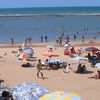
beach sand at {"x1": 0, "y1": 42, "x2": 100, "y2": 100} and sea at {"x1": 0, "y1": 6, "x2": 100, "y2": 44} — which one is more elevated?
sea at {"x1": 0, "y1": 6, "x2": 100, "y2": 44}

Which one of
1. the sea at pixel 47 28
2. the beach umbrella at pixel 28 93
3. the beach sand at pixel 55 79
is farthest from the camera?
the sea at pixel 47 28

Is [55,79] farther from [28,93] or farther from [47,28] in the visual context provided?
[47,28]

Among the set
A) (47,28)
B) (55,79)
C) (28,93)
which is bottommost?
(28,93)

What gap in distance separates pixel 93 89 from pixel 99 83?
4.55 ft

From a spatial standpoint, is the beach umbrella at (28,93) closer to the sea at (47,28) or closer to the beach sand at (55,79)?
the beach sand at (55,79)

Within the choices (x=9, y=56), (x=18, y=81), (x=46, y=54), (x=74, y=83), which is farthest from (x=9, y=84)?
(x=9, y=56)

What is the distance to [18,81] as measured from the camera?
19.8 metres

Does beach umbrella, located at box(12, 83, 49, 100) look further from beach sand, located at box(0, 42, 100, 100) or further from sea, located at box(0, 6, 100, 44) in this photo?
sea, located at box(0, 6, 100, 44)

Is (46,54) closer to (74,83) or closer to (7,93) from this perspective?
(74,83)

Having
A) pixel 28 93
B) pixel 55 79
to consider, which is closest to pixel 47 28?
pixel 55 79

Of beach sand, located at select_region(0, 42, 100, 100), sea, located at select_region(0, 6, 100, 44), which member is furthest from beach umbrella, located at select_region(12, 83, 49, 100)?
sea, located at select_region(0, 6, 100, 44)

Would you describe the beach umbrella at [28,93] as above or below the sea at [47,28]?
below

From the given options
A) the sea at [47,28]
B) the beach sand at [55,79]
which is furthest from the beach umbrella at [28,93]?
the sea at [47,28]

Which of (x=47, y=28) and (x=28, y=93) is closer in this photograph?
(x=28, y=93)
